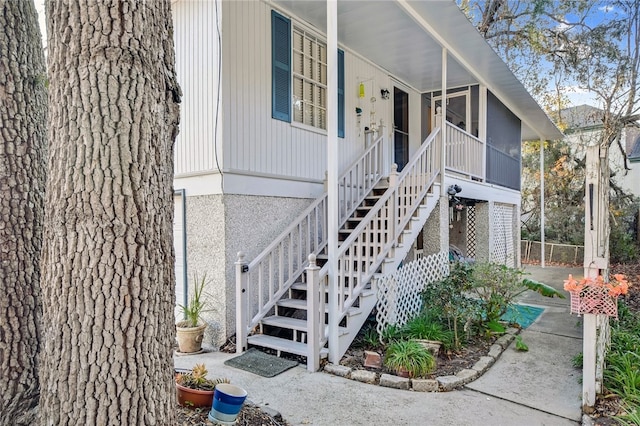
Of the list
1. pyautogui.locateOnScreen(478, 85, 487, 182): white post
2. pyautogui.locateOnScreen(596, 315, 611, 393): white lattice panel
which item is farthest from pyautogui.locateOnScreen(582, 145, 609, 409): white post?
pyautogui.locateOnScreen(478, 85, 487, 182): white post

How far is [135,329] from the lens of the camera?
5.74 ft

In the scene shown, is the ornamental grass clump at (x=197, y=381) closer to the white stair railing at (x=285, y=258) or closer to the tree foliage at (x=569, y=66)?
the white stair railing at (x=285, y=258)

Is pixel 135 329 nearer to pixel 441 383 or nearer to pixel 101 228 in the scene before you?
pixel 101 228

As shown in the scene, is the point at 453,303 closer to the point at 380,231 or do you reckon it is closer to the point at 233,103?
the point at 380,231

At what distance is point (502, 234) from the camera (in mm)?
10578

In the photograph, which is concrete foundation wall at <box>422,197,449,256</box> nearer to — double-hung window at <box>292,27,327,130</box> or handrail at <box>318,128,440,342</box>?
handrail at <box>318,128,440,342</box>

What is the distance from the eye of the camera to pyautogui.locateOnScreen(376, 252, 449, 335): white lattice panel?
16.3 feet

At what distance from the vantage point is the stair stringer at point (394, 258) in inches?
175

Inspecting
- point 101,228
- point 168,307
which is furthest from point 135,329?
point 101,228

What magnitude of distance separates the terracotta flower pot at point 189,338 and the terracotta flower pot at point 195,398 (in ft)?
6.51

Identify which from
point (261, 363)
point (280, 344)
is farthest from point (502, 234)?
point (261, 363)

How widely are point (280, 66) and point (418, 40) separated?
256cm

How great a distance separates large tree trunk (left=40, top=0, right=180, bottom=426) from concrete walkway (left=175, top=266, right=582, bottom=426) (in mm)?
1760

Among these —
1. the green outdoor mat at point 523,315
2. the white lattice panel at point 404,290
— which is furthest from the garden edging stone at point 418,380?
the green outdoor mat at point 523,315
